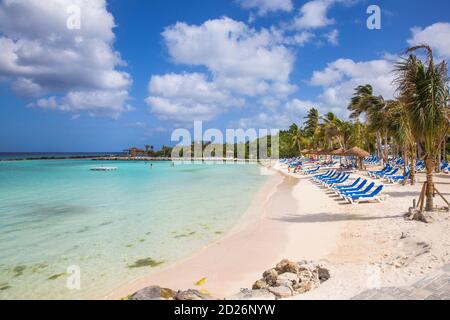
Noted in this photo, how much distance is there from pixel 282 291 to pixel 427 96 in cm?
649

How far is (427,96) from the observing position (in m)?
7.69

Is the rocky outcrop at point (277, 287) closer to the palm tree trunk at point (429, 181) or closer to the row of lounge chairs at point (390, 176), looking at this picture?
the palm tree trunk at point (429, 181)

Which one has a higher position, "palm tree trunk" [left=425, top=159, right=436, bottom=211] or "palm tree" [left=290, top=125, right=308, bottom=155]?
"palm tree" [left=290, top=125, right=308, bottom=155]

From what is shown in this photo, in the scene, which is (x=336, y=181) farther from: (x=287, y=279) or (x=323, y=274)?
(x=287, y=279)

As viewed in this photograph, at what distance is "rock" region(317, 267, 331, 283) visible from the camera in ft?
15.9

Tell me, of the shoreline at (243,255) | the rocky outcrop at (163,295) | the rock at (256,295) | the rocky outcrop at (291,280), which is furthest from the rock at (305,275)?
the rocky outcrop at (163,295)

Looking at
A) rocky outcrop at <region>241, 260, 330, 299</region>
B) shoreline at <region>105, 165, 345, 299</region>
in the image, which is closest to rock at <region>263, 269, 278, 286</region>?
rocky outcrop at <region>241, 260, 330, 299</region>

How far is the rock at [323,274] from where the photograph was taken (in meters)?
4.86

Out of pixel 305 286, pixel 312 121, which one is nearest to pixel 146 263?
pixel 305 286

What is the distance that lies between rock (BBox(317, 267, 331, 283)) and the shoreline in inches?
47.7

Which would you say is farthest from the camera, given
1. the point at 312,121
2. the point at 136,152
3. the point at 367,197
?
the point at 136,152

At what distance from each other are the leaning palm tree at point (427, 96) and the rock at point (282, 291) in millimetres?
6052

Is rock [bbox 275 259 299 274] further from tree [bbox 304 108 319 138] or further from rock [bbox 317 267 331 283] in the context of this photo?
tree [bbox 304 108 319 138]

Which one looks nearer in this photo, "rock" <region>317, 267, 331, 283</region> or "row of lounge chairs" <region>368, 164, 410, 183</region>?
"rock" <region>317, 267, 331, 283</region>
